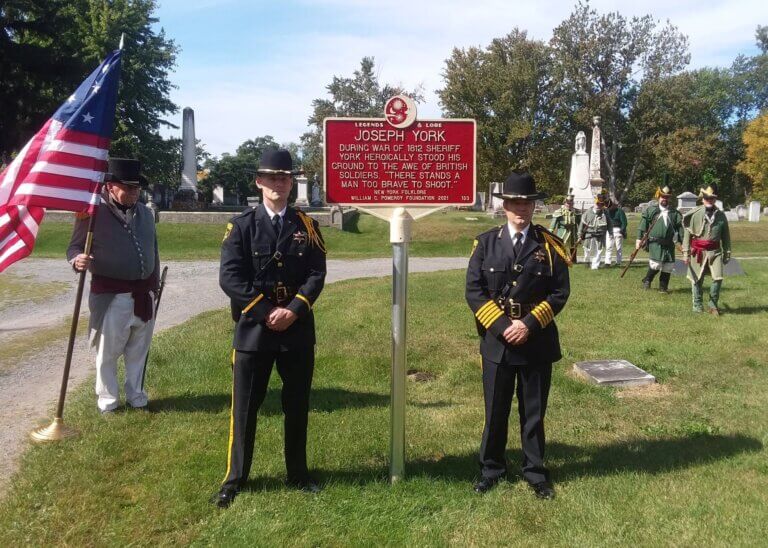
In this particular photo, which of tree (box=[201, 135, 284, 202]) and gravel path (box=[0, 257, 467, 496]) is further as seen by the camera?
tree (box=[201, 135, 284, 202])

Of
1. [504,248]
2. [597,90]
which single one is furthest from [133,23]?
[504,248]

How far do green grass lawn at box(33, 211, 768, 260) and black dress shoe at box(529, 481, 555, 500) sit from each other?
1696 centimetres

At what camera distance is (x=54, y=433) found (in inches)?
194

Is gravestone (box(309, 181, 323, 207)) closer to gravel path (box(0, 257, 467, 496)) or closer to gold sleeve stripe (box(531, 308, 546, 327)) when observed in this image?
gravel path (box(0, 257, 467, 496))

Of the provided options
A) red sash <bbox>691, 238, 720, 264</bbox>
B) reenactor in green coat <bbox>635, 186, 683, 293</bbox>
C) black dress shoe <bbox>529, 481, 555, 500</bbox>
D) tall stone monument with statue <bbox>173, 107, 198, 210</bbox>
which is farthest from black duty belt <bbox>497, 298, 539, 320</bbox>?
tall stone monument with statue <bbox>173, 107, 198, 210</bbox>

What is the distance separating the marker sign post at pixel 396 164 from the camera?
4281 mm

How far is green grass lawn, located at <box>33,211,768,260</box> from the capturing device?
867 inches

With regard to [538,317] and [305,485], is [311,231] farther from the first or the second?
[305,485]

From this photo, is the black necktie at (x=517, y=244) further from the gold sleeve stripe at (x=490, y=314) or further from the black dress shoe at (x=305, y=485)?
the black dress shoe at (x=305, y=485)

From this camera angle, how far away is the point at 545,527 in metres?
3.72

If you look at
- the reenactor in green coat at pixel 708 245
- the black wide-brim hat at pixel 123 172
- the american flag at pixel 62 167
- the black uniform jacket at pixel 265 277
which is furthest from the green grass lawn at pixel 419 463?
the reenactor in green coat at pixel 708 245

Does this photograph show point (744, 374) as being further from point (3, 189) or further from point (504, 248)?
point (3, 189)

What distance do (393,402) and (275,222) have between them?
1.39 m

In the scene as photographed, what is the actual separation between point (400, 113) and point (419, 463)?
2.44 m
